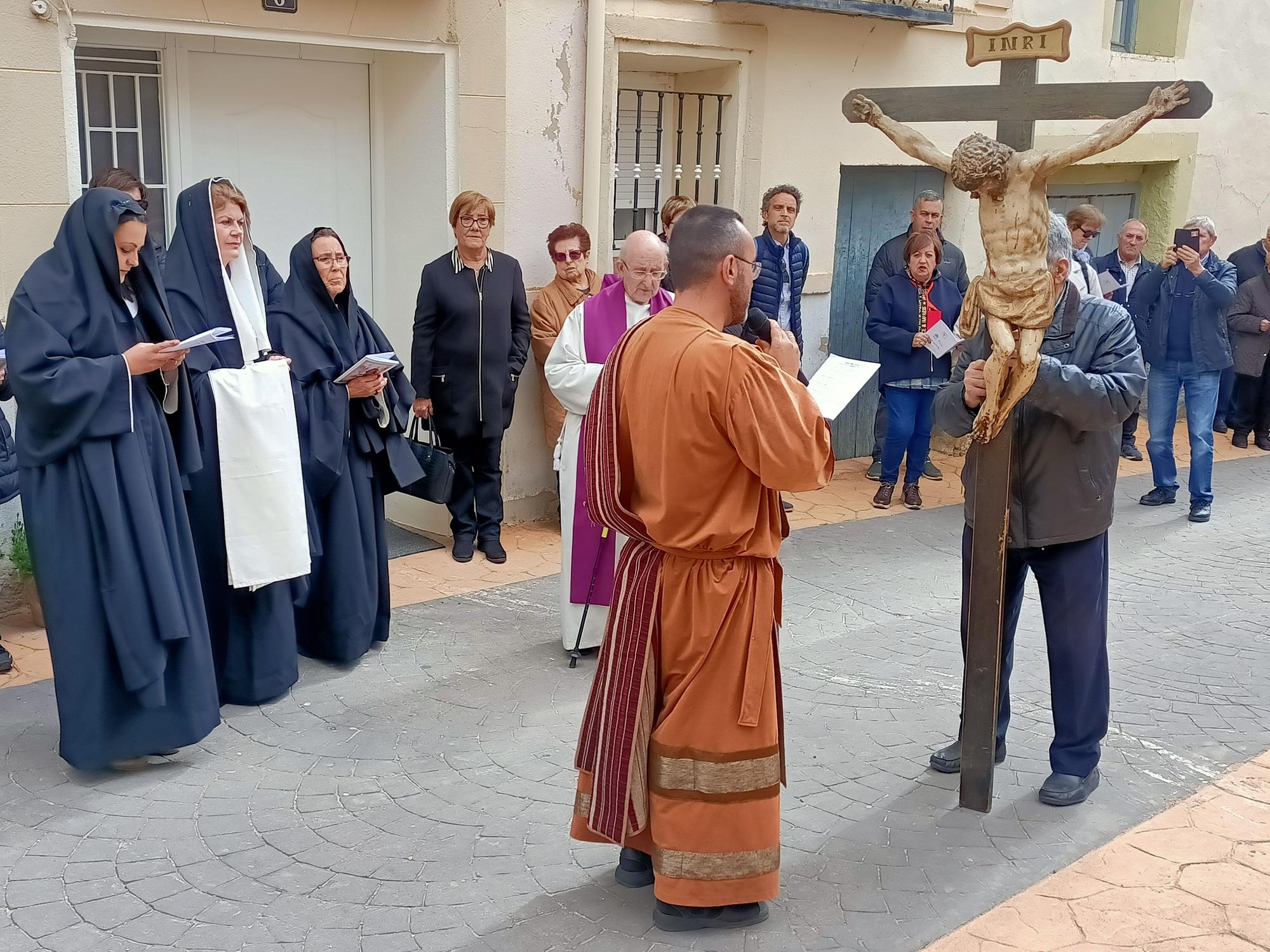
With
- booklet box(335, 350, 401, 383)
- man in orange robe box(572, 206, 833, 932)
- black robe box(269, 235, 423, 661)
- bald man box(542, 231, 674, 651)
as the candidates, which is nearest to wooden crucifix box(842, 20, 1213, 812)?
man in orange robe box(572, 206, 833, 932)

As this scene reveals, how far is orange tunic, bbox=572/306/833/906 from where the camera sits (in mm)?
3727

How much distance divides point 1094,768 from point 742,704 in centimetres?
182

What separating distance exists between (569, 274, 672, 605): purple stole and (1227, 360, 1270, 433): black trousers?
785cm

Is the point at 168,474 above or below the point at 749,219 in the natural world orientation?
below

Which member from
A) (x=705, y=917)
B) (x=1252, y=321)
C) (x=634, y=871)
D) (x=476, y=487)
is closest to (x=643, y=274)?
(x=476, y=487)

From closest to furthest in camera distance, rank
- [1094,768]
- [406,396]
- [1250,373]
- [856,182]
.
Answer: [1094,768]
[406,396]
[856,182]
[1250,373]

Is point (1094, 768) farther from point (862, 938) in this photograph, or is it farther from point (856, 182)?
point (856, 182)

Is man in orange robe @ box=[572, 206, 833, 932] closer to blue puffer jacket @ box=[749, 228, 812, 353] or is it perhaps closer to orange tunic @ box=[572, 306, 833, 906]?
orange tunic @ box=[572, 306, 833, 906]

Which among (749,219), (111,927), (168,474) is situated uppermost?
(749,219)

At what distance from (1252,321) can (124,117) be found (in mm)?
9233

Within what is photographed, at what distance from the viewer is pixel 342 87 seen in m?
7.93

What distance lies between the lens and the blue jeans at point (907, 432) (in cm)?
941

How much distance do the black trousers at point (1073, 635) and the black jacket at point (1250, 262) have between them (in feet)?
26.7

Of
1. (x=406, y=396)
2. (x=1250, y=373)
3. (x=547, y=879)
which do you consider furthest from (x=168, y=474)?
(x=1250, y=373)
